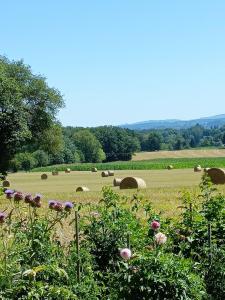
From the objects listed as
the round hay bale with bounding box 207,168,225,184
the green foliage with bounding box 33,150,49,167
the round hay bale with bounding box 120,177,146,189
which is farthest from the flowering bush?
the green foliage with bounding box 33,150,49,167

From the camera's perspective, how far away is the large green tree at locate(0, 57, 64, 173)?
138ft

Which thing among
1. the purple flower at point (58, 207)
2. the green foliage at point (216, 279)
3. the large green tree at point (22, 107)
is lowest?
the green foliage at point (216, 279)

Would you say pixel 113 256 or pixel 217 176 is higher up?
pixel 113 256

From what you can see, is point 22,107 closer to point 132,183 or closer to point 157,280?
point 132,183

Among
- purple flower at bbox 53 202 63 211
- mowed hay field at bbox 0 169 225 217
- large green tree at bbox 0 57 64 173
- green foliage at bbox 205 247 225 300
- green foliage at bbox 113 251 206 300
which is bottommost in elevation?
mowed hay field at bbox 0 169 225 217

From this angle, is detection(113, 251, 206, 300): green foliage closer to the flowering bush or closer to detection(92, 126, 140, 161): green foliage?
the flowering bush

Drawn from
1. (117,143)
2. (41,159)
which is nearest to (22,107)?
(41,159)

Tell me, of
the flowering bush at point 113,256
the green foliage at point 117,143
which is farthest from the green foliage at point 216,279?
the green foliage at point 117,143

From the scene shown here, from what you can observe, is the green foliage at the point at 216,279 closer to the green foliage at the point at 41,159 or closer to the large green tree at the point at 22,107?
the large green tree at the point at 22,107

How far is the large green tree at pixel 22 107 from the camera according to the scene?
4207 cm

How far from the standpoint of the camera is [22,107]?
148 ft

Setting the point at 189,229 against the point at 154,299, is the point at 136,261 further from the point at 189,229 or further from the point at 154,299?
the point at 189,229

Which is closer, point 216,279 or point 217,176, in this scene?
point 216,279

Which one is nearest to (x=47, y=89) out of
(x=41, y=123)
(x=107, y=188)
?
(x=41, y=123)
